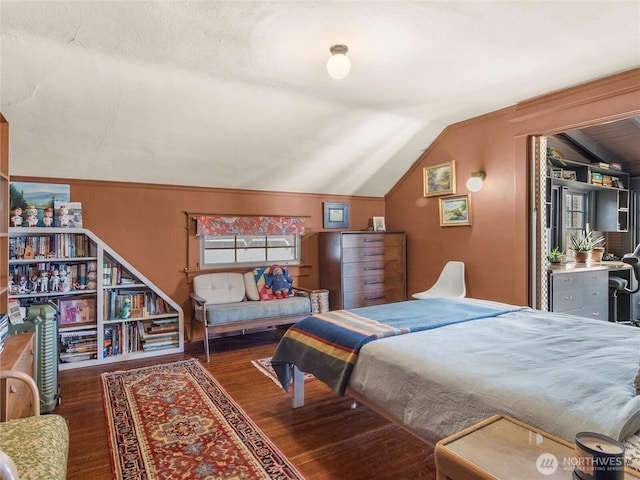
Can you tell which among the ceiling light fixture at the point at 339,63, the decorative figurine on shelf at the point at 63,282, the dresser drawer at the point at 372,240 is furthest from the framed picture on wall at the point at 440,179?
the decorative figurine on shelf at the point at 63,282

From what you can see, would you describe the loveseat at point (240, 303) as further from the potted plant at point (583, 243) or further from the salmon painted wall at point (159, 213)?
the potted plant at point (583, 243)

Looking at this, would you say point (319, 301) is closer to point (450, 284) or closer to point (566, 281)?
point (450, 284)

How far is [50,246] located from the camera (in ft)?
12.0

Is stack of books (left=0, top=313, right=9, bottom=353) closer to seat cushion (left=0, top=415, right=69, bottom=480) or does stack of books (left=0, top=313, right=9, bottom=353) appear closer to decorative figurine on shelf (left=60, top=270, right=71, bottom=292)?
seat cushion (left=0, top=415, right=69, bottom=480)

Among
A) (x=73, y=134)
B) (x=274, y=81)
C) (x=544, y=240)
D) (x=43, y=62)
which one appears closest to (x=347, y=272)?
(x=544, y=240)

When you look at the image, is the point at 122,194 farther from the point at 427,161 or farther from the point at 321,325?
the point at 427,161

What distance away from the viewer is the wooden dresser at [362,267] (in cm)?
485

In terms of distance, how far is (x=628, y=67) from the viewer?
2889mm

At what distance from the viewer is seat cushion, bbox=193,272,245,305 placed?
4.36 m

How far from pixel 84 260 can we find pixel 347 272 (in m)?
2.95

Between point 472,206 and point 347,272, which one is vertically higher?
point 472,206

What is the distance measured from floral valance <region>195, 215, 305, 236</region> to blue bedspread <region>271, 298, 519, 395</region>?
2336 mm

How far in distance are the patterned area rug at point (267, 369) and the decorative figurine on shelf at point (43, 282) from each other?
211 centimetres

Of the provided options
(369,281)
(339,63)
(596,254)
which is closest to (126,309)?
(369,281)
